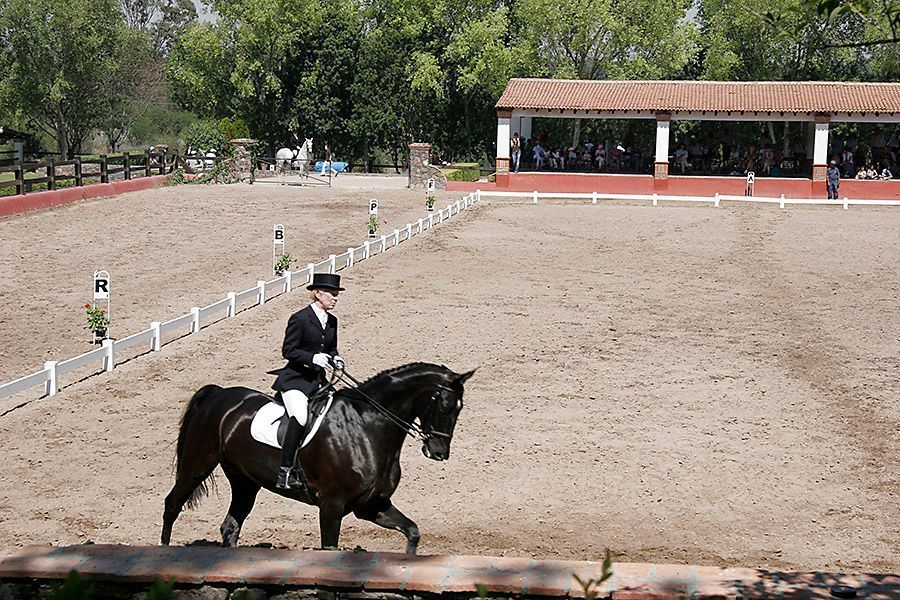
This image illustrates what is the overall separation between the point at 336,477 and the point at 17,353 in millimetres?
9382

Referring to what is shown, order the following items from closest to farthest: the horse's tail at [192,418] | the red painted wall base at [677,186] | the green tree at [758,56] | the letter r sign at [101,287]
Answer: the horse's tail at [192,418] → the letter r sign at [101,287] → the red painted wall base at [677,186] → the green tree at [758,56]

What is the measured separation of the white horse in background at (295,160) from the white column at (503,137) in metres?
7.56

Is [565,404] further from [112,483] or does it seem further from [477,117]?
[477,117]

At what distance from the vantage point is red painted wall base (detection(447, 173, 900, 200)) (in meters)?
40.9

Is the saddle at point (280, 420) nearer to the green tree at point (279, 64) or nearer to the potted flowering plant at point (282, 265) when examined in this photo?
the potted flowering plant at point (282, 265)

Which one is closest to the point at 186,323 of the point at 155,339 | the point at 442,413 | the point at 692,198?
the point at 155,339

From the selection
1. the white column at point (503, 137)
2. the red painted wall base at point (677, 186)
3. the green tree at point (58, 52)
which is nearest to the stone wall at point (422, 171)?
the red painted wall base at point (677, 186)

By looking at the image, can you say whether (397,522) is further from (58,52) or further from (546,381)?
(58,52)

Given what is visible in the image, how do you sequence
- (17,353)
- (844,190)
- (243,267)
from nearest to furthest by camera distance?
(17,353) → (243,267) → (844,190)

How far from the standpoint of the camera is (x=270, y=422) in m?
8.42

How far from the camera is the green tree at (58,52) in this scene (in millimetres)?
58219

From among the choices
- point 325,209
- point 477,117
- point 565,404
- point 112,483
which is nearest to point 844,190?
point 325,209

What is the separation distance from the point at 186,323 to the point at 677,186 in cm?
2781

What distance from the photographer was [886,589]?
216 inches
